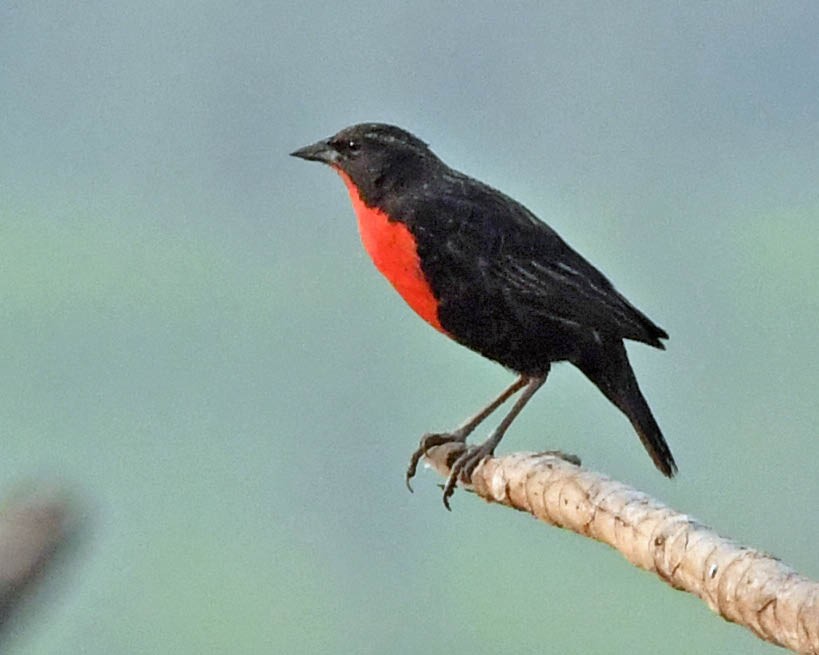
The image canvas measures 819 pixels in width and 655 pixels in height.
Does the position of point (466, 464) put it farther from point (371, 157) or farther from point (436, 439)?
point (371, 157)

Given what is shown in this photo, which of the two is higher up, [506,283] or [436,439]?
[506,283]

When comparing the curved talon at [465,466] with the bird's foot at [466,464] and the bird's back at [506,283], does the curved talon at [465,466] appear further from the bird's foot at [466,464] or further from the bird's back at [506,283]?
the bird's back at [506,283]

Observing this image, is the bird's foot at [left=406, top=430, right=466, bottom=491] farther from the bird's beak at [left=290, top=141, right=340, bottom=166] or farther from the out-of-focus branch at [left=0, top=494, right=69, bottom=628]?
the out-of-focus branch at [left=0, top=494, right=69, bottom=628]

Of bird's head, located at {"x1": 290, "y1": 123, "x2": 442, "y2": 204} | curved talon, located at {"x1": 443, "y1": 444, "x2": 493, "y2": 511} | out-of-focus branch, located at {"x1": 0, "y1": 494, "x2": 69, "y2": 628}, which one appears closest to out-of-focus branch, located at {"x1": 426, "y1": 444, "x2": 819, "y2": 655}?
curved talon, located at {"x1": 443, "y1": 444, "x2": 493, "y2": 511}

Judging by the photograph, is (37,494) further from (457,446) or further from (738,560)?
(457,446)

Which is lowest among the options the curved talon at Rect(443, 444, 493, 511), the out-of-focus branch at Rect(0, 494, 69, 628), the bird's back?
the out-of-focus branch at Rect(0, 494, 69, 628)

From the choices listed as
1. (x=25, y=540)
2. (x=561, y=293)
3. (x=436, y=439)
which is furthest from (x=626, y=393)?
(x=25, y=540)

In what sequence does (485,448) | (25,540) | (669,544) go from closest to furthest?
(25,540) → (669,544) → (485,448)
